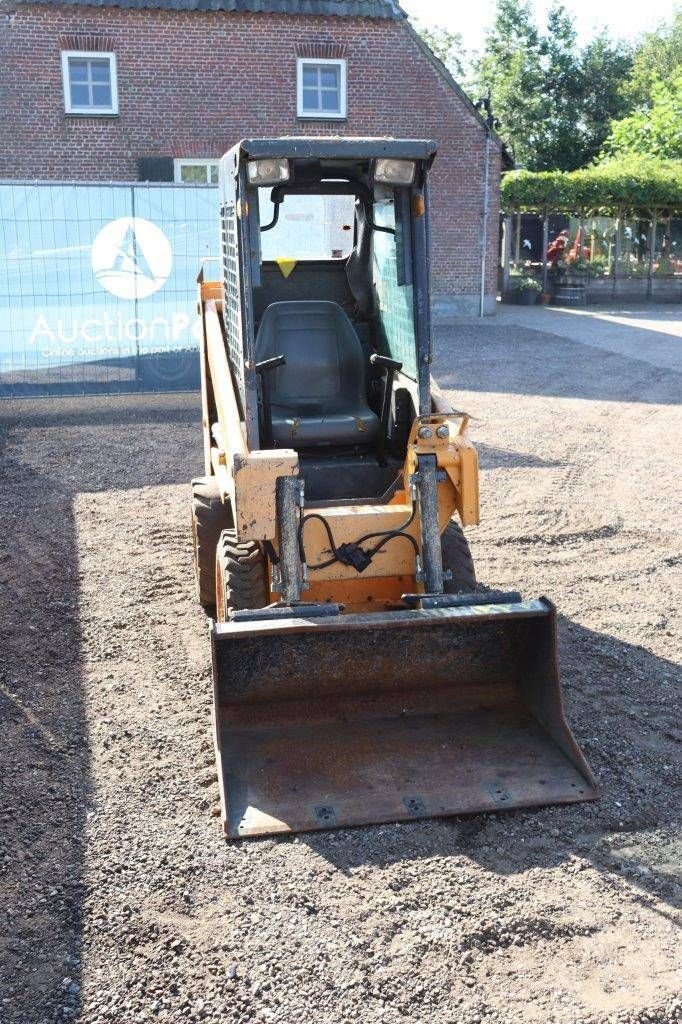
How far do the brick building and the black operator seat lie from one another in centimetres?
1521

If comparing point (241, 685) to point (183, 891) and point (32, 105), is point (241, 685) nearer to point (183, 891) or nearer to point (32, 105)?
point (183, 891)

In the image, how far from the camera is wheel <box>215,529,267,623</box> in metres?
5.14

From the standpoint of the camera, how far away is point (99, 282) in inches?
505

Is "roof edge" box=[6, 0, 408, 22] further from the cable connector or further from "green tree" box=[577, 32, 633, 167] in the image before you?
"green tree" box=[577, 32, 633, 167]

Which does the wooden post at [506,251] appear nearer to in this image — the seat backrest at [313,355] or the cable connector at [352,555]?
the seat backrest at [313,355]

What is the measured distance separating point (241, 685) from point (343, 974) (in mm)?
1516

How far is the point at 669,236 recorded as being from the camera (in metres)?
28.1

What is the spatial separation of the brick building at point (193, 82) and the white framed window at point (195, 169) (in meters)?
0.03

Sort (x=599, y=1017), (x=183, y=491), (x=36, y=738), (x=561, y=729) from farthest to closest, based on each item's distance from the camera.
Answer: (x=183, y=491) < (x=36, y=738) < (x=561, y=729) < (x=599, y=1017)

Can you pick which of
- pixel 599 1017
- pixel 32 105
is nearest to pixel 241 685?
pixel 599 1017

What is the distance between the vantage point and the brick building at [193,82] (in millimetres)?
19344

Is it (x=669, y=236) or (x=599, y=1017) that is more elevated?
(x=669, y=236)

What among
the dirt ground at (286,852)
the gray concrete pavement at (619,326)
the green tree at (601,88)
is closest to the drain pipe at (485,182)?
the gray concrete pavement at (619,326)

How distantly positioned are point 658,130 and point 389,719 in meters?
32.3
